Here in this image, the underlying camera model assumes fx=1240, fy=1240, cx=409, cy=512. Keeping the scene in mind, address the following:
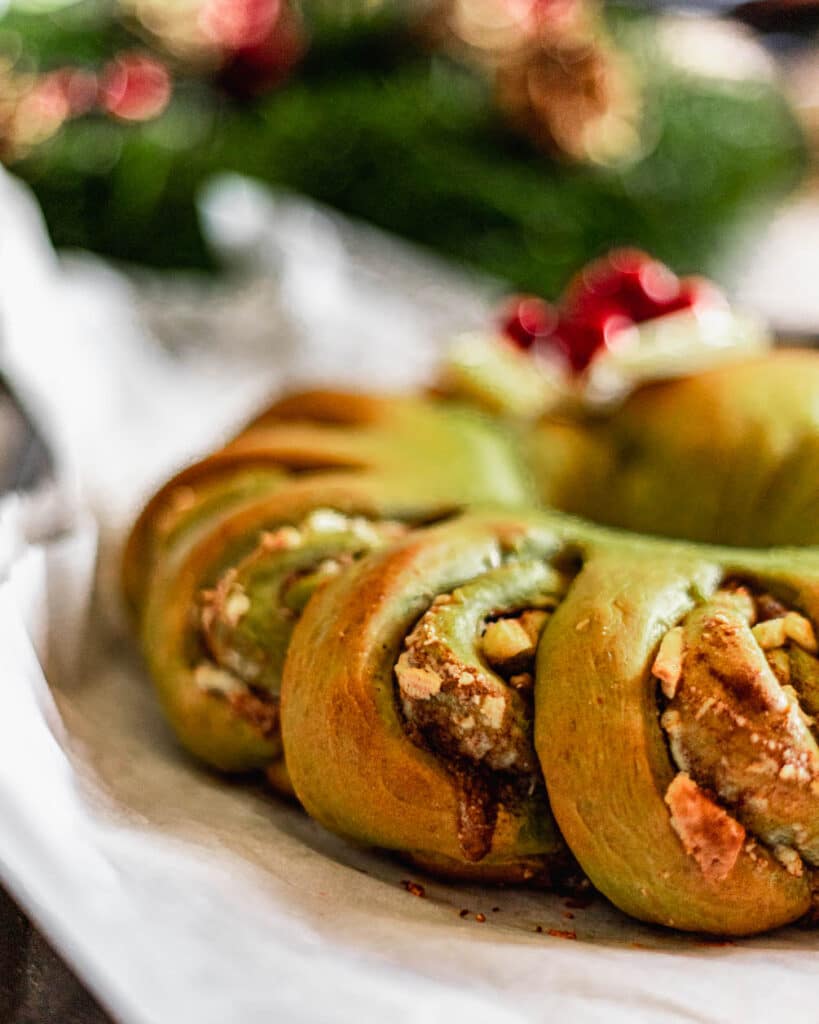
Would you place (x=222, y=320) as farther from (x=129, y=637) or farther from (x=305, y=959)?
(x=305, y=959)

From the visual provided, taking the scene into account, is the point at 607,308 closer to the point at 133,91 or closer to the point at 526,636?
the point at 526,636

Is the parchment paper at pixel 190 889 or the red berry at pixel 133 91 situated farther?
the red berry at pixel 133 91

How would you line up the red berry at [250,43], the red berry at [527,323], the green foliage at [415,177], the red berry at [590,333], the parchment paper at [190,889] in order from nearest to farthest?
the parchment paper at [190,889] < the red berry at [590,333] < the red berry at [527,323] < the green foliage at [415,177] < the red berry at [250,43]

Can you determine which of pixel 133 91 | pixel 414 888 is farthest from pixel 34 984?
pixel 133 91

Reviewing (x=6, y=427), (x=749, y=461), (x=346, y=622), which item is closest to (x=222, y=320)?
(x=6, y=427)

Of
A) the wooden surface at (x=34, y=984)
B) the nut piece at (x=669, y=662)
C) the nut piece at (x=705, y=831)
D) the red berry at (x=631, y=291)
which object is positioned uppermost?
the red berry at (x=631, y=291)

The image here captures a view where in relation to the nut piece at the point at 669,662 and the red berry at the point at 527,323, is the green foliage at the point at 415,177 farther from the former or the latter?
the nut piece at the point at 669,662

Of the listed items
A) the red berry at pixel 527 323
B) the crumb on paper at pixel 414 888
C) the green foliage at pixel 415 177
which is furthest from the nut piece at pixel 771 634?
the green foliage at pixel 415 177
